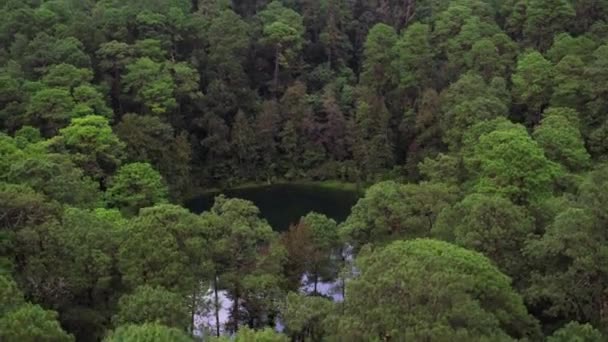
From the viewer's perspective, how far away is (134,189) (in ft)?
127

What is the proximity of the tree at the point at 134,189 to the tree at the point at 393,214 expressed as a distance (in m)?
11.6

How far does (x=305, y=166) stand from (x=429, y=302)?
34.1 metres

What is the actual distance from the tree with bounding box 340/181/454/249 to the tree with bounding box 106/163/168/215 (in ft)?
38.1

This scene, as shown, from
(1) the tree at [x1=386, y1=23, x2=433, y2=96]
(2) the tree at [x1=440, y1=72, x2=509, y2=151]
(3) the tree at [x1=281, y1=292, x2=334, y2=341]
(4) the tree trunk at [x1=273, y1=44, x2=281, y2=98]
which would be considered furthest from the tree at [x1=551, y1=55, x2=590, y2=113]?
(3) the tree at [x1=281, y1=292, x2=334, y2=341]

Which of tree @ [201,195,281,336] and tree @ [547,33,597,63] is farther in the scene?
tree @ [547,33,597,63]

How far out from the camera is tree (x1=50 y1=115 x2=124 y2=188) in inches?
1503

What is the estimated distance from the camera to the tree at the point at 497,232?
85.8 ft

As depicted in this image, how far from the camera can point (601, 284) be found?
80.0 ft

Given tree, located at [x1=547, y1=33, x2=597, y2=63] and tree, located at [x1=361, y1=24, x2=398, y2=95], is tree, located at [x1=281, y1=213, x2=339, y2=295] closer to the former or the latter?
tree, located at [x1=547, y1=33, x2=597, y2=63]

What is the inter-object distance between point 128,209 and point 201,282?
12.3 metres

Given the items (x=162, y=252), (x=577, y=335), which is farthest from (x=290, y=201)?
(x=577, y=335)

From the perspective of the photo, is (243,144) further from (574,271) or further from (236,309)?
(574,271)

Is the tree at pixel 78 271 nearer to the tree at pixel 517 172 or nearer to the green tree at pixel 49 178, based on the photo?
the green tree at pixel 49 178

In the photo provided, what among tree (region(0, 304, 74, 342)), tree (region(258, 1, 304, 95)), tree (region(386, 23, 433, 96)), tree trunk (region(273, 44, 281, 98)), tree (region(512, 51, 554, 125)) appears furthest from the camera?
tree trunk (region(273, 44, 281, 98))
